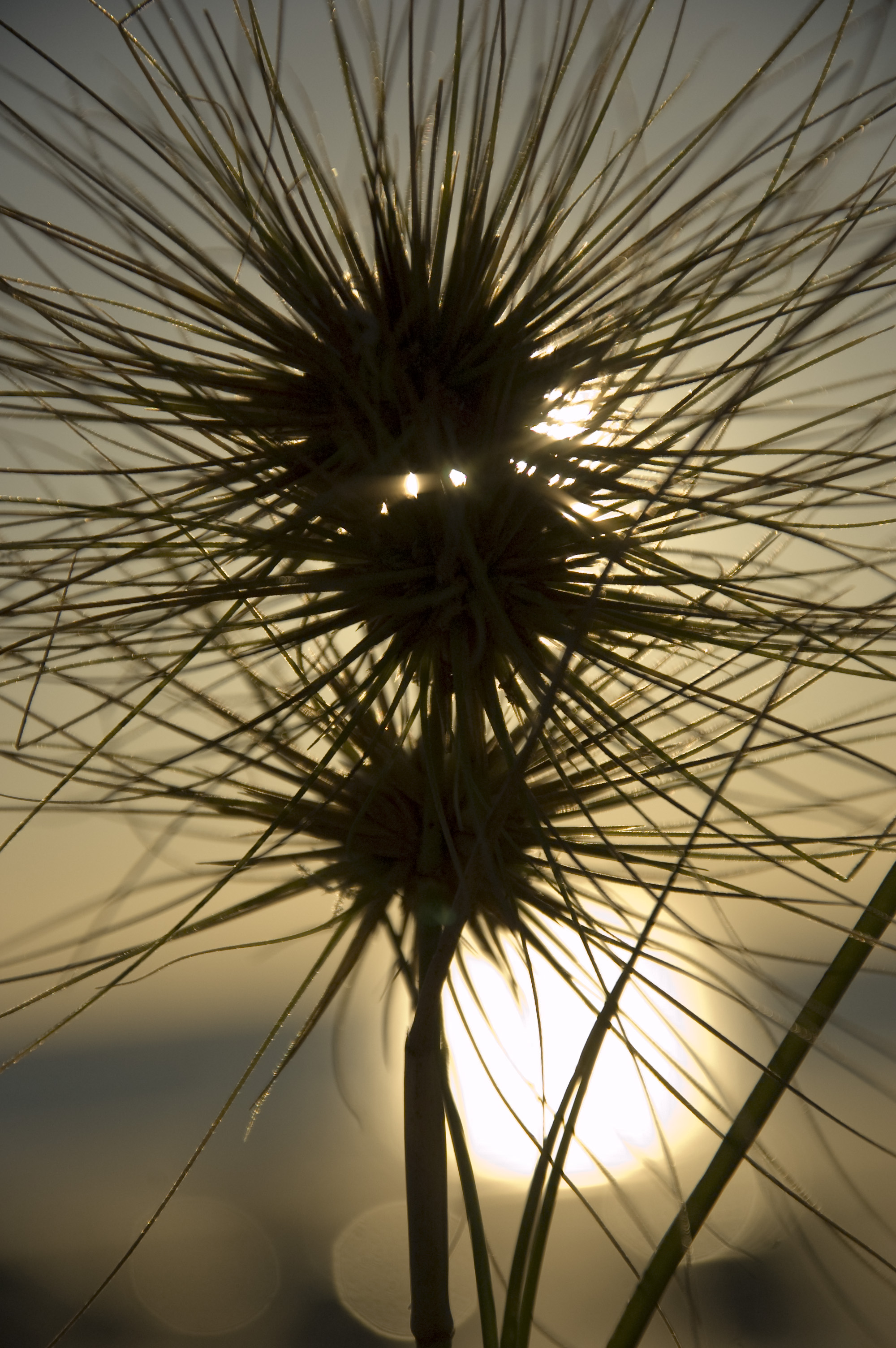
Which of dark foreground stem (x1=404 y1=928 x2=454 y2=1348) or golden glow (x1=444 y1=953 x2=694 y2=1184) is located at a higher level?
golden glow (x1=444 y1=953 x2=694 y2=1184)

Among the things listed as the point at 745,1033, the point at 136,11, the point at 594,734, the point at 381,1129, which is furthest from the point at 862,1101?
the point at 136,11

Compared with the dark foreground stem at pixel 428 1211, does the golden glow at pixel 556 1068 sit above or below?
above

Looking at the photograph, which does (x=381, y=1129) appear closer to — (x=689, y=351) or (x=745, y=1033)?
(x=745, y=1033)
